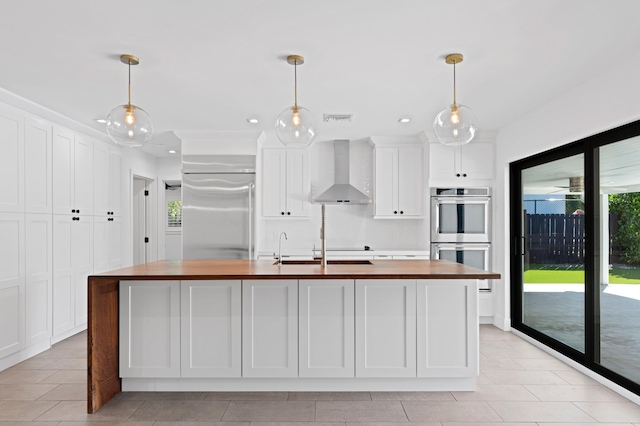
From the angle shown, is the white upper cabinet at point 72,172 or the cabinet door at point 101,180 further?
the cabinet door at point 101,180

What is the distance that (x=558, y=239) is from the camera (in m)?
4.21

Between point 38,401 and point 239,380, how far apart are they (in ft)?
4.80

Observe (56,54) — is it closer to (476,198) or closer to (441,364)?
(441,364)

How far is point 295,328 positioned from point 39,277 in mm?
2851

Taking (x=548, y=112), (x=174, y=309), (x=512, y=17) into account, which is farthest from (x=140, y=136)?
(x=548, y=112)

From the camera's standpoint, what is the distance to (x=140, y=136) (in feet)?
9.28

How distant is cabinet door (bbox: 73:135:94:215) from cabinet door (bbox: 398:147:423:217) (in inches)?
155

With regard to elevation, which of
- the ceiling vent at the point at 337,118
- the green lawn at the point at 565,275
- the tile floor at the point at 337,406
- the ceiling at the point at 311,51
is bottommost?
the tile floor at the point at 337,406

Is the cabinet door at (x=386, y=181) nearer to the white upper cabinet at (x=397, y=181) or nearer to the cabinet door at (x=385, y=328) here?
the white upper cabinet at (x=397, y=181)

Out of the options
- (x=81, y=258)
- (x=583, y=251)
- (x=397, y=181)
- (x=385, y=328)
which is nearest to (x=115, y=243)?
(x=81, y=258)

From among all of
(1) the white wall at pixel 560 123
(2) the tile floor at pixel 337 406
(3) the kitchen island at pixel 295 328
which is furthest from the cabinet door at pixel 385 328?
(1) the white wall at pixel 560 123

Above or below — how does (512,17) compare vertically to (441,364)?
above

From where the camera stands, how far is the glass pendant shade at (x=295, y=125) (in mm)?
2816

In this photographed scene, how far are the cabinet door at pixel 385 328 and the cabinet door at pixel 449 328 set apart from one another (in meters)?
0.09
